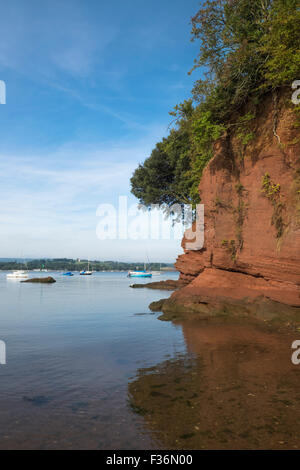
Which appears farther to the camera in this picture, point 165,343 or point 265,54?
point 265,54

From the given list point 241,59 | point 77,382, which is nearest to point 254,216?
point 241,59

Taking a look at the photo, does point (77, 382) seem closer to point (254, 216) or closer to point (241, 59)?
point (254, 216)

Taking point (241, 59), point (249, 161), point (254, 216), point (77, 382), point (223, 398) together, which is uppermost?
point (241, 59)

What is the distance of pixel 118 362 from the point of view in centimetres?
899

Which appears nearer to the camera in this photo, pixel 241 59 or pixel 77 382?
pixel 77 382

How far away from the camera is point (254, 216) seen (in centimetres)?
1606

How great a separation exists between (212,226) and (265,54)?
967cm

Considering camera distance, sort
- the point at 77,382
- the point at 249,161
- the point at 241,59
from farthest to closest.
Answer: the point at 249,161 → the point at 241,59 → the point at 77,382

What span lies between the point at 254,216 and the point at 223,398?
38.5 ft

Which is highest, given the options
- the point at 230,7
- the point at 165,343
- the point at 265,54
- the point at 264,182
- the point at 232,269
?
the point at 230,7

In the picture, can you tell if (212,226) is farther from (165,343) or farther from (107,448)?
(107,448)

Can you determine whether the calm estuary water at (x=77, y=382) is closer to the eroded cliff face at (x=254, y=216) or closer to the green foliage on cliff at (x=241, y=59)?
the eroded cliff face at (x=254, y=216)

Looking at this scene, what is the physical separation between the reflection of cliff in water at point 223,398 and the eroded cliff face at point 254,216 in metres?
5.23
